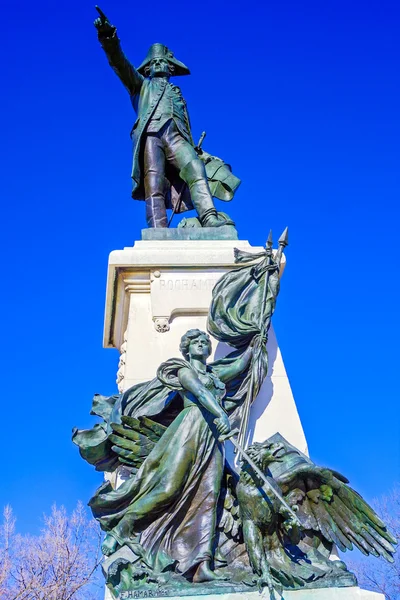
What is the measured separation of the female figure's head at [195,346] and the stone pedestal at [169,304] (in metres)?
0.65

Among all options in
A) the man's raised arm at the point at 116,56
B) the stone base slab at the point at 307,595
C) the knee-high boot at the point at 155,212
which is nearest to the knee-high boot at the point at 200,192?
the knee-high boot at the point at 155,212

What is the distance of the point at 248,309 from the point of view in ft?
19.9

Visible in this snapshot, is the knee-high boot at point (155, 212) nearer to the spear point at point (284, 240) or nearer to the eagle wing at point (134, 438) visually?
the spear point at point (284, 240)

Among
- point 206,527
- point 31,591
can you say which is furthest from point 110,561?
point 31,591

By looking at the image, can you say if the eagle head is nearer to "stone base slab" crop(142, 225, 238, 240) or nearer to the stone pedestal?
the stone pedestal

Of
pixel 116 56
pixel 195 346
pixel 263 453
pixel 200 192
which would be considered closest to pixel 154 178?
pixel 200 192

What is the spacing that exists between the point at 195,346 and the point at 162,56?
4.26 meters

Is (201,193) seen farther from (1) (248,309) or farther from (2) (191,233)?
(1) (248,309)

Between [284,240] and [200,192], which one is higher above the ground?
[200,192]

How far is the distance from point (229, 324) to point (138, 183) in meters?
2.67

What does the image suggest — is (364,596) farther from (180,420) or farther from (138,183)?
(138,183)

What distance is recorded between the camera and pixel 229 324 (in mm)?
5879

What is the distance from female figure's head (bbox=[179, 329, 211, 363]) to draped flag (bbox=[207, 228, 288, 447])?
447 mm

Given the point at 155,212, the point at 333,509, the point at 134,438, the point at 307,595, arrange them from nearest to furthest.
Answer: the point at 307,595
the point at 333,509
the point at 134,438
the point at 155,212
